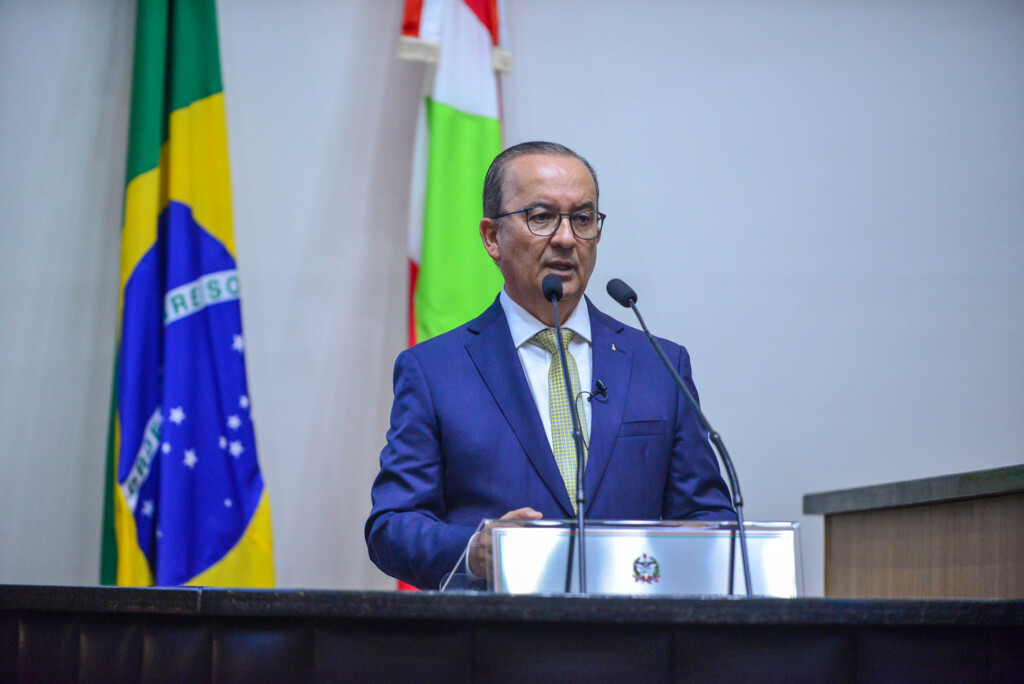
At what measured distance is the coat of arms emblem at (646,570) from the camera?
1.27m

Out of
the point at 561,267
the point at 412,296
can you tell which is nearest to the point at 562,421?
the point at 561,267

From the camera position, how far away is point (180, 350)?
3.04 metres

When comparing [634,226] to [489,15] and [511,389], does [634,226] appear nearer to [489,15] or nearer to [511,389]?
[489,15]

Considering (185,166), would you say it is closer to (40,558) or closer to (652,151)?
(40,558)

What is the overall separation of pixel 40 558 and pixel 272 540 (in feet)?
2.63

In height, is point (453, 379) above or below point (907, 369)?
below

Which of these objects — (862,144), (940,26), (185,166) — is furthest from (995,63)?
(185,166)

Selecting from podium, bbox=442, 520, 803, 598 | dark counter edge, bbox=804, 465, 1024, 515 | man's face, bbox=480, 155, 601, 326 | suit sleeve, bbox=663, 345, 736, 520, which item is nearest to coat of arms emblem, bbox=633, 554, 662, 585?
podium, bbox=442, 520, 803, 598

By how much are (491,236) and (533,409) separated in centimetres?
43

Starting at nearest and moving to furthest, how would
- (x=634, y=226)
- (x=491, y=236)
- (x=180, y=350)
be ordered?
(x=491, y=236) < (x=180, y=350) < (x=634, y=226)

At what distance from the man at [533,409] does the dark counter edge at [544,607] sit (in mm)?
585

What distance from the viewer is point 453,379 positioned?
1.87 meters

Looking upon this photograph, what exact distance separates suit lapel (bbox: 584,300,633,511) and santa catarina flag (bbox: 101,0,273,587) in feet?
5.07

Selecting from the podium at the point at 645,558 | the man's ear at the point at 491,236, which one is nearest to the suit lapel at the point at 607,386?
the man's ear at the point at 491,236
